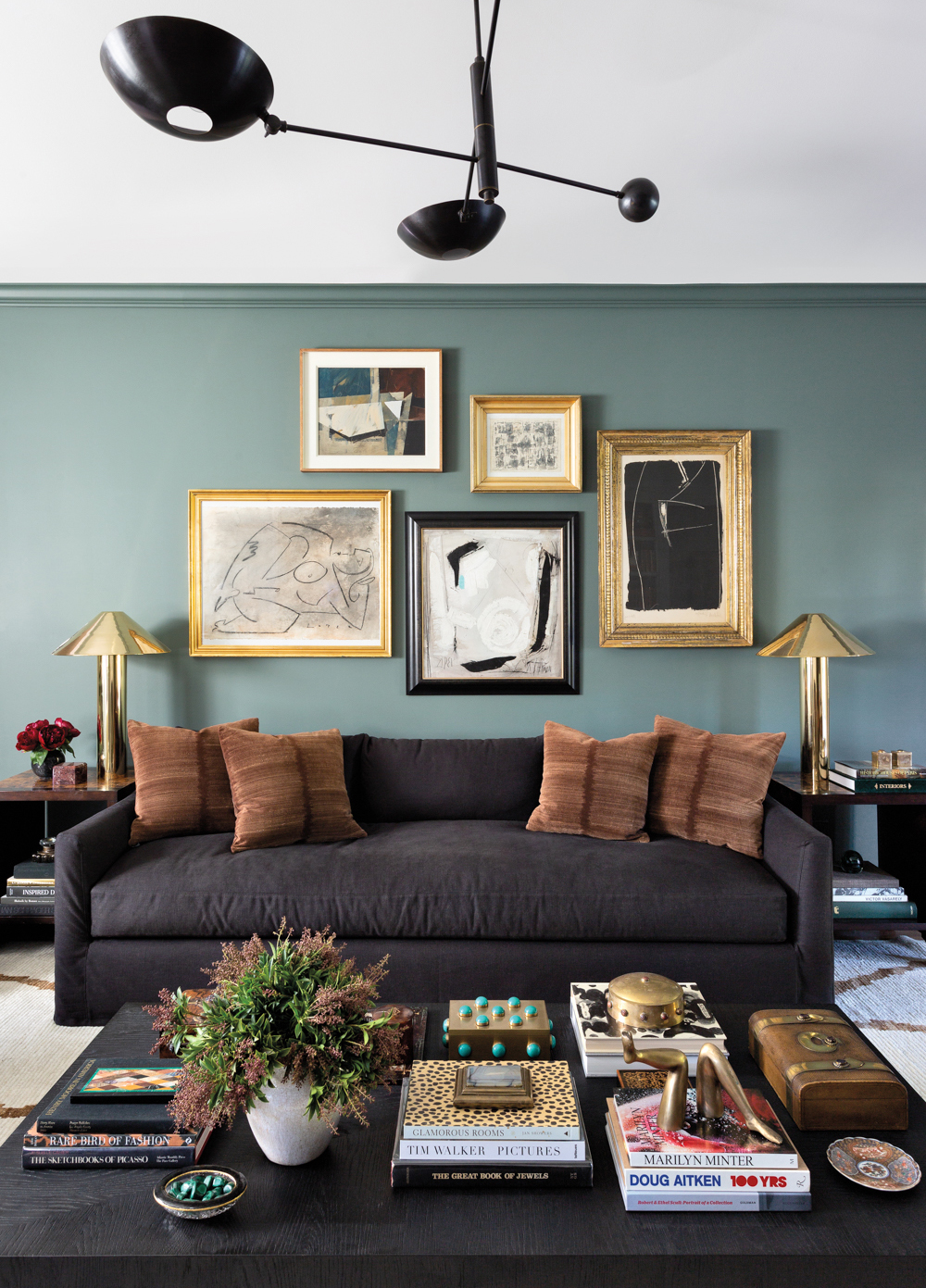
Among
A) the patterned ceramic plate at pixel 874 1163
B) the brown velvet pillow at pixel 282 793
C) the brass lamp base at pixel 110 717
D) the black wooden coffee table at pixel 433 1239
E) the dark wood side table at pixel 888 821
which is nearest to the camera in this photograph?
the black wooden coffee table at pixel 433 1239

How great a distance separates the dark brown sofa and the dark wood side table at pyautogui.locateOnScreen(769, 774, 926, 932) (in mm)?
450

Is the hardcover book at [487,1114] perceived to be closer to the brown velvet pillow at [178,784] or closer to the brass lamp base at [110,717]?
the brown velvet pillow at [178,784]

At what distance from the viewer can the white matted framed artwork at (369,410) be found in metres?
3.44

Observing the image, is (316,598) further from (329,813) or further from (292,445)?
(329,813)

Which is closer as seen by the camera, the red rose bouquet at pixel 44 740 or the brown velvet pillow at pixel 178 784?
the brown velvet pillow at pixel 178 784

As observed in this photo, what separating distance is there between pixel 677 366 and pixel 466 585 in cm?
131

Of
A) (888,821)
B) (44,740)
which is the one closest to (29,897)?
(44,740)

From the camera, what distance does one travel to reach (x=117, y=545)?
3475 mm

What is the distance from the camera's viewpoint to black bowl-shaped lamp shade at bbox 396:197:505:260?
5.59ft

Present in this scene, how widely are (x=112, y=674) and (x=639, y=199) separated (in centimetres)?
251

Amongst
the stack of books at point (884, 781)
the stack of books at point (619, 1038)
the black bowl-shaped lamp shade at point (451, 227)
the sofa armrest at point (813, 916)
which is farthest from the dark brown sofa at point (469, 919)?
the black bowl-shaped lamp shade at point (451, 227)

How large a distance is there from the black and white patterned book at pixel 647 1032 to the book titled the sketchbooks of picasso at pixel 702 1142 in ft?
0.55

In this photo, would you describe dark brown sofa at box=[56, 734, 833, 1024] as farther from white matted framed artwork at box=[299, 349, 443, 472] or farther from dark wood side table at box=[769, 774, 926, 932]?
white matted framed artwork at box=[299, 349, 443, 472]

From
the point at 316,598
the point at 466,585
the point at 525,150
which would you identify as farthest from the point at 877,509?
the point at 316,598
